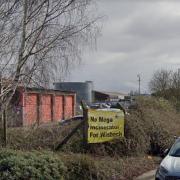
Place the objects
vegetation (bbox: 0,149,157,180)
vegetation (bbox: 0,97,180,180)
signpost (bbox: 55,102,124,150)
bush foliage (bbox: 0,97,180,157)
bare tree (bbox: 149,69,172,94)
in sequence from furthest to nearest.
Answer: bare tree (bbox: 149,69,172,94)
signpost (bbox: 55,102,124,150)
bush foliage (bbox: 0,97,180,157)
vegetation (bbox: 0,97,180,180)
vegetation (bbox: 0,149,157,180)

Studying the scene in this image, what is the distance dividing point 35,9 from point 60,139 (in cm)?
507

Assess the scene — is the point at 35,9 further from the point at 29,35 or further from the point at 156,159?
the point at 156,159

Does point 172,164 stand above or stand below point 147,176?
above

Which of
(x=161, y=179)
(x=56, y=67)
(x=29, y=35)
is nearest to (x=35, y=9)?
(x=29, y=35)

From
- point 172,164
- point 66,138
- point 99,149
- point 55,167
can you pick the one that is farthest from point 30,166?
point 99,149

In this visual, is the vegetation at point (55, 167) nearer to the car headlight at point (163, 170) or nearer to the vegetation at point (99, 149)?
the vegetation at point (99, 149)

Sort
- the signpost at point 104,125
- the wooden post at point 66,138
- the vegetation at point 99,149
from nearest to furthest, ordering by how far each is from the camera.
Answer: the vegetation at point 99,149 → the wooden post at point 66,138 → the signpost at point 104,125

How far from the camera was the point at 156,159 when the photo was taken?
19.7 m

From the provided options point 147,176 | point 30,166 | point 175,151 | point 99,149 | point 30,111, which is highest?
point 30,111

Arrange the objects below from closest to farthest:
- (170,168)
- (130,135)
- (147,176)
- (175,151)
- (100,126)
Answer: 1. (170,168)
2. (175,151)
3. (147,176)
4. (100,126)
5. (130,135)

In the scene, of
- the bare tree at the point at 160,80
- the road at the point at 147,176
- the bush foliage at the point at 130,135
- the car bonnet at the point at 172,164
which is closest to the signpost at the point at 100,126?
the bush foliage at the point at 130,135

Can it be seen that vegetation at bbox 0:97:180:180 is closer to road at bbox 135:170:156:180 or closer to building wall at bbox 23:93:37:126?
road at bbox 135:170:156:180

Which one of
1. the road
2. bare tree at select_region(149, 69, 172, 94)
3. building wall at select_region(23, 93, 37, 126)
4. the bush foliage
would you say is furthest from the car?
bare tree at select_region(149, 69, 172, 94)

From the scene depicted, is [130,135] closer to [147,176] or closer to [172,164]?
[147,176]
